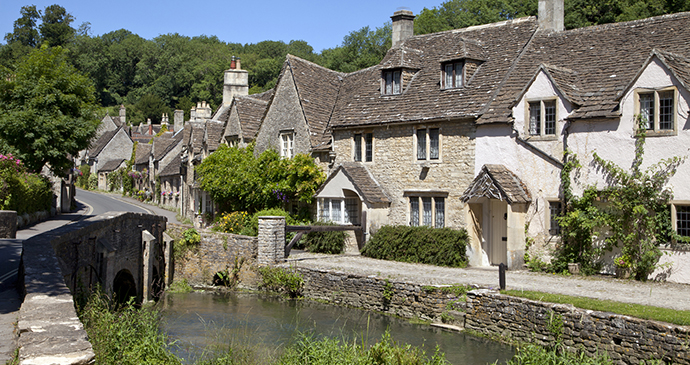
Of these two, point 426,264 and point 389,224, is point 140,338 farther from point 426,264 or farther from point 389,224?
point 389,224

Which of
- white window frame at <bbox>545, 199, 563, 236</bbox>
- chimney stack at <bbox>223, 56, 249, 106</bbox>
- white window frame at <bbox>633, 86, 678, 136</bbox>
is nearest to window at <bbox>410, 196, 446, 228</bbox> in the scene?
white window frame at <bbox>545, 199, 563, 236</bbox>

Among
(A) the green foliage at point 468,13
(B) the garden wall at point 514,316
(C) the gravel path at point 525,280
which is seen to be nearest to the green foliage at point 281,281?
(B) the garden wall at point 514,316

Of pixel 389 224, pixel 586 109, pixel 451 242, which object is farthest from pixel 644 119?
pixel 389 224

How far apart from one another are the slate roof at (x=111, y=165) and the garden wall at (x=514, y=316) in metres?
57.4

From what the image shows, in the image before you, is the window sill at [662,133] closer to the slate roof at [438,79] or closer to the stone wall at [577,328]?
the slate roof at [438,79]

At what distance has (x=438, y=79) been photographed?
25.1 meters

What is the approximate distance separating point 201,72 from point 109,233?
8918 cm

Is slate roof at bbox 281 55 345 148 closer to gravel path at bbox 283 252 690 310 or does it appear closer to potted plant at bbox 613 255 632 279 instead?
gravel path at bbox 283 252 690 310

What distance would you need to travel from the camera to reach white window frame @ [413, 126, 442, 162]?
23.5m

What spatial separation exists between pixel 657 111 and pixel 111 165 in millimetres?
66649

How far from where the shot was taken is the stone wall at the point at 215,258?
23.4 metres

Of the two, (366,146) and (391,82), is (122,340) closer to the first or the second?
(366,146)

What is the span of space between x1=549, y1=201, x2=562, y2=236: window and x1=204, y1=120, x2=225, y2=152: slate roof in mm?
20425

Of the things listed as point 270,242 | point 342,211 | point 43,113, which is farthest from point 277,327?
point 43,113
